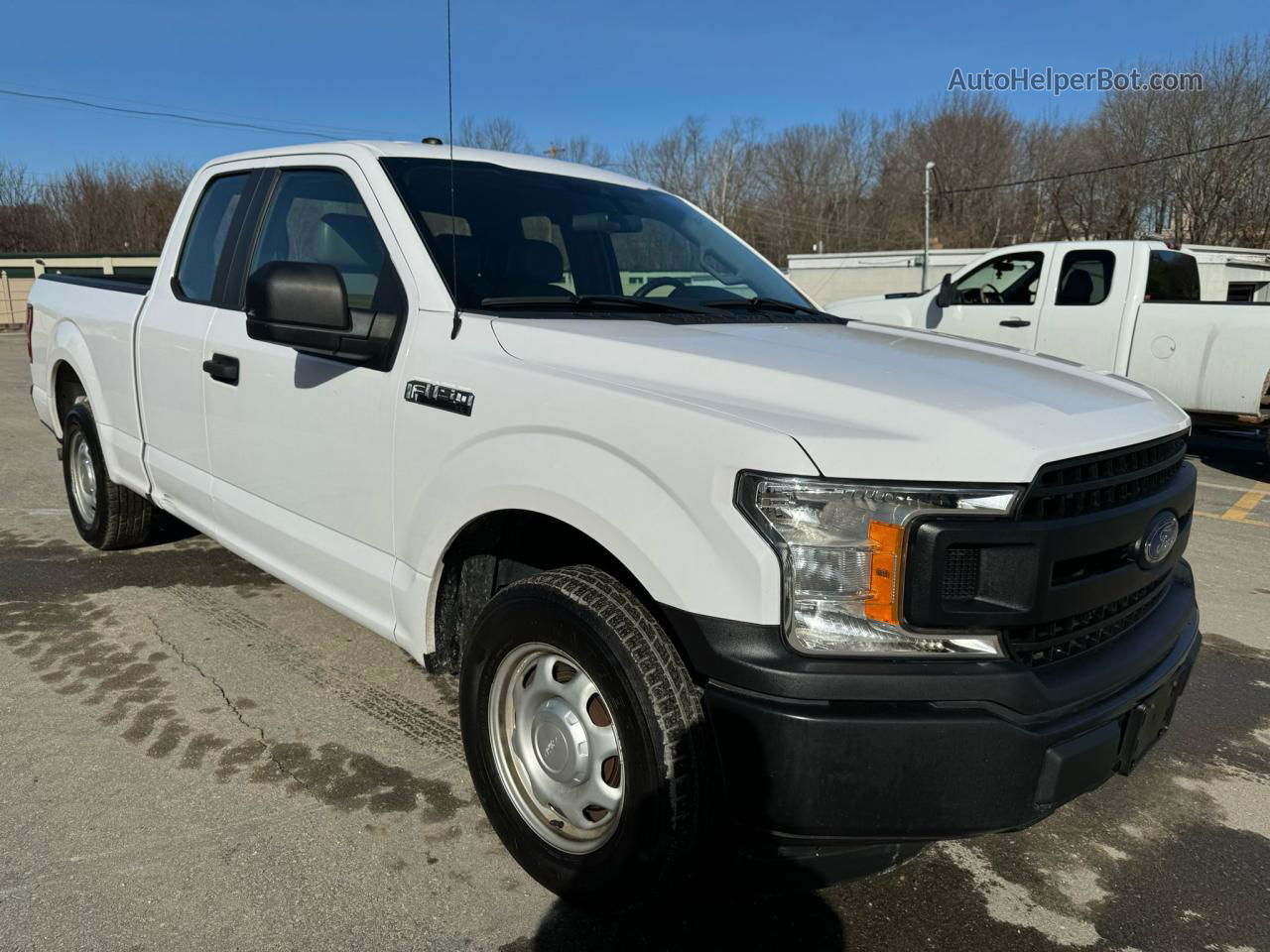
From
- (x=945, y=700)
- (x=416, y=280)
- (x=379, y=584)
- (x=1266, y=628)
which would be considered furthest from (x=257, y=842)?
(x=1266, y=628)

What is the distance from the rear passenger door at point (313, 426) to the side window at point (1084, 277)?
26.4 ft

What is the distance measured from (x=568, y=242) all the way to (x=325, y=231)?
845 millimetres

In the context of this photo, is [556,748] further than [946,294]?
No

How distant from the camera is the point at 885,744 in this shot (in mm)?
1857

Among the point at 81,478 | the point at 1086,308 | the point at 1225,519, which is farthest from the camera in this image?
the point at 1086,308

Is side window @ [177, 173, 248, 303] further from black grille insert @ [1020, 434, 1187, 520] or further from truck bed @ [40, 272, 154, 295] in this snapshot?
black grille insert @ [1020, 434, 1187, 520]

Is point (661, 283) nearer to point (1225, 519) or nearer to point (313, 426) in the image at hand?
point (313, 426)

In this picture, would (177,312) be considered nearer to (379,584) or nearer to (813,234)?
(379,584)

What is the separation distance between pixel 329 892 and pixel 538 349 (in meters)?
1.50

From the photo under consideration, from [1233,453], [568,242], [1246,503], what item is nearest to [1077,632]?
[568,242]

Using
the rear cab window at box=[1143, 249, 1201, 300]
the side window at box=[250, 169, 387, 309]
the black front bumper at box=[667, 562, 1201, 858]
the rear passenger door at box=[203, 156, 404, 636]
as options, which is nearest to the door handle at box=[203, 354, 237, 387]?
the rear passenger door at box=[203, 156, 404, 636]

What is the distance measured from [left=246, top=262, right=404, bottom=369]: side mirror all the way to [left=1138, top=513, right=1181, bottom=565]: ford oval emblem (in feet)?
6.70

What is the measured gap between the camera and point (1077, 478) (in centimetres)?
203

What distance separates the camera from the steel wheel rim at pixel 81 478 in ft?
17.1
